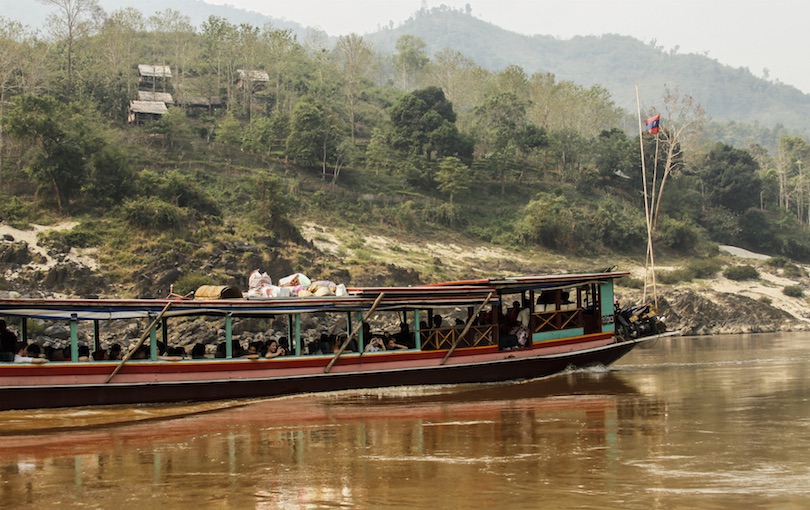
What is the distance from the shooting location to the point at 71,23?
185ft

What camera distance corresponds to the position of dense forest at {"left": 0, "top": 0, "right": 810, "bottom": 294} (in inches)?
1515

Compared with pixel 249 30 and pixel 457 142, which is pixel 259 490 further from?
pixel 249 30

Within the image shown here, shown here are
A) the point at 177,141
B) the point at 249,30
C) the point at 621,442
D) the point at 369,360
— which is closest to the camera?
the point at 621,442

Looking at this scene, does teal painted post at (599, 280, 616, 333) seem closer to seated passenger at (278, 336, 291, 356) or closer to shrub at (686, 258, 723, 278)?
seated passenger at (278, 336, 291, 356)

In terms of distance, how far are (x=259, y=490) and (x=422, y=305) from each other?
9.81 meters

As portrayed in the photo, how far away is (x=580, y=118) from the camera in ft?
237

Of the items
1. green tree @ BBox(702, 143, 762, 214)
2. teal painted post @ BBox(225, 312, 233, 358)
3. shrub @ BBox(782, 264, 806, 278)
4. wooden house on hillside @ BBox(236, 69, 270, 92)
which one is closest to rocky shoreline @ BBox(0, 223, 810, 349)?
shrub @ BBox(782, 264, 806, 278)

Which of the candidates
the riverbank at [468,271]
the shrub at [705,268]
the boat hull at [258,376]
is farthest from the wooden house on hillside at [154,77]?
the boat hull at [258,376]

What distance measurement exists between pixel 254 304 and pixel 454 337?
15.0ft

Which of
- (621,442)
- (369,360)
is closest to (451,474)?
(621,442)

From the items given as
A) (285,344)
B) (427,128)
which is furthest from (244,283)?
(427,128)

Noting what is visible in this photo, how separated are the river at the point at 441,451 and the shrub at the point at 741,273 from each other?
28.3 m

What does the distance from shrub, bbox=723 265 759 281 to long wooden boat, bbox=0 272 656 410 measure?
87.7 ft

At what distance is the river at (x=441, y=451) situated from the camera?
9266mm
